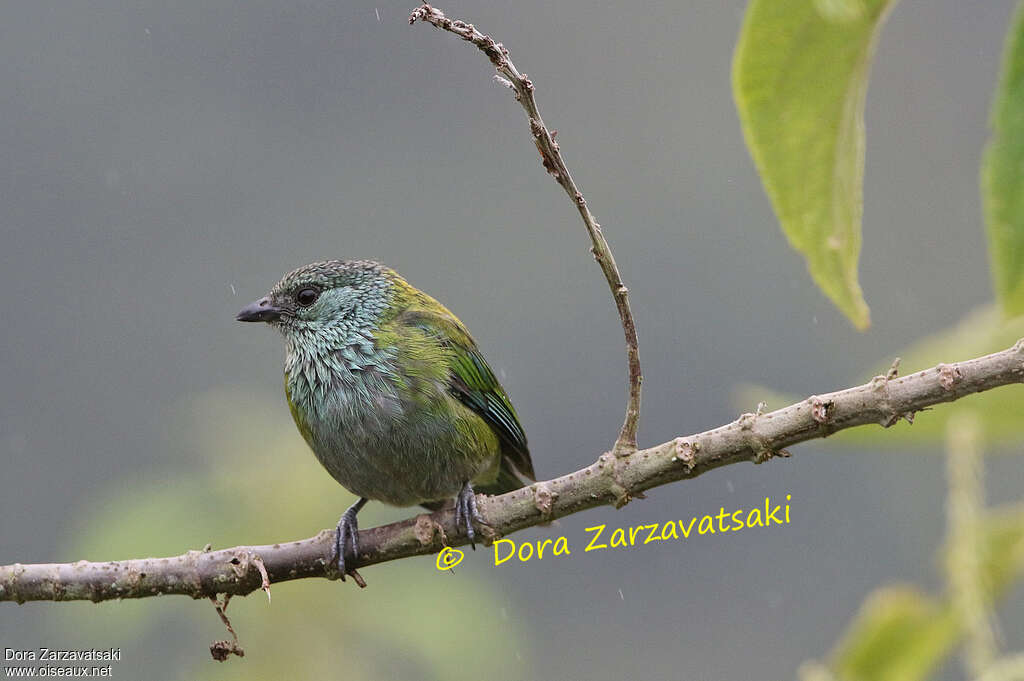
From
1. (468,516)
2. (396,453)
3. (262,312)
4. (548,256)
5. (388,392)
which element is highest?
(548,256)

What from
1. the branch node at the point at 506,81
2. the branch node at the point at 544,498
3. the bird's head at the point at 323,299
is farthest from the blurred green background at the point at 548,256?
the branch node at the point at 506,81

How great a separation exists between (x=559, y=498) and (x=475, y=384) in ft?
4.47

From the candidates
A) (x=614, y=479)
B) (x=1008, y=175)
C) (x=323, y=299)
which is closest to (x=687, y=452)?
(x=614, y=479)

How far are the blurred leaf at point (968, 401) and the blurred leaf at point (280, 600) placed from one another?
11.0 ft

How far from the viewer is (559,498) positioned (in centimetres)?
242

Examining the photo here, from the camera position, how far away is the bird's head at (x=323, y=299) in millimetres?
3891

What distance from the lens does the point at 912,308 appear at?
1463 inches

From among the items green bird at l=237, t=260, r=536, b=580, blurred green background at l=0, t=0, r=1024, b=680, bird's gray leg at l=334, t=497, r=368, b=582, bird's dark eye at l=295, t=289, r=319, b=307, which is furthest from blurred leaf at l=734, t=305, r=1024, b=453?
blurred green background at l=0, t=0, r=1024, b=680

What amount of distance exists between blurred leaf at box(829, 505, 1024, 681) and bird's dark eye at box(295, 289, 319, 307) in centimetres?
254

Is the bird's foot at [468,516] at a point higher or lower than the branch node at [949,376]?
higher

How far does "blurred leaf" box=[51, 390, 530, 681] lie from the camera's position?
5047 mm

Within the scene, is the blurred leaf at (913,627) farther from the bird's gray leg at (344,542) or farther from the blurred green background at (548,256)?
the blurred green background at (548,256)

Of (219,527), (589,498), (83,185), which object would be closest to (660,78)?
(83,185)

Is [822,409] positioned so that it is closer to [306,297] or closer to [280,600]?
[306,297]
